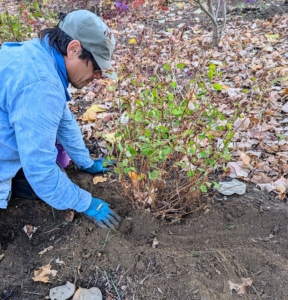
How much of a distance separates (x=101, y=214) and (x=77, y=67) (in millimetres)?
875

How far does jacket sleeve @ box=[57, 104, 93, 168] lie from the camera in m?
2.23

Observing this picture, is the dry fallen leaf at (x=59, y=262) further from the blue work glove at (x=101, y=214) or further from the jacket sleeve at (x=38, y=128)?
the jacket sleeve at (x=38, y=128)

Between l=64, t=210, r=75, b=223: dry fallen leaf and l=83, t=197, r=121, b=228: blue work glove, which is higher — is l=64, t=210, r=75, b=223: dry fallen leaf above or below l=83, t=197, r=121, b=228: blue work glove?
below

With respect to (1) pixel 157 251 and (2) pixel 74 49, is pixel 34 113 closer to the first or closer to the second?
(2) pixel 74 49

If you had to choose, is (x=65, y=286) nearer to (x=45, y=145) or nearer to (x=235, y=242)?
(x=45, y=145)

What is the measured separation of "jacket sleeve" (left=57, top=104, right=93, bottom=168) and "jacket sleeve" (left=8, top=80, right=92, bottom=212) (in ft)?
1.78

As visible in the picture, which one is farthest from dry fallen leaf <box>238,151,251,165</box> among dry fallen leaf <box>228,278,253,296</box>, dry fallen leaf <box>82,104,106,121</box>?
dry fallen leaf <box>82,104,106,121</box>

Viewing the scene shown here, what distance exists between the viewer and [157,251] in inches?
74.1

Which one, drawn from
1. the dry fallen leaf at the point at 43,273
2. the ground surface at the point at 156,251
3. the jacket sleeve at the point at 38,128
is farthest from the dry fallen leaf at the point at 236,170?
the dry fallen leaf at the point at 43,273

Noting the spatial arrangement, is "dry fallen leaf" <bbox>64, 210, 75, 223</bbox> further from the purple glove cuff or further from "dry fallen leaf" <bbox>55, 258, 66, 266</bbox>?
the purple glove cuff

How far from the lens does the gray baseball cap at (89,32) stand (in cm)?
160

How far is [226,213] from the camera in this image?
210cm

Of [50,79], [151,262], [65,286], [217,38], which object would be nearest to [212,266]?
[151,262]

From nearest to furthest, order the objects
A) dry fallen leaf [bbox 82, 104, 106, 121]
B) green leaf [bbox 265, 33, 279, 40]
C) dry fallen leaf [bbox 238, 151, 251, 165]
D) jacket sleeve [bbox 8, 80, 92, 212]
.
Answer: jacket sleeve [bbox 8, 80, 92, 212], dry fallen leaf [bbox 238, 151, 251, 165], dry fallen leaf [bbox 82, 104, 106, 121], green leaf [bbox 265, 33, 279, 40]
